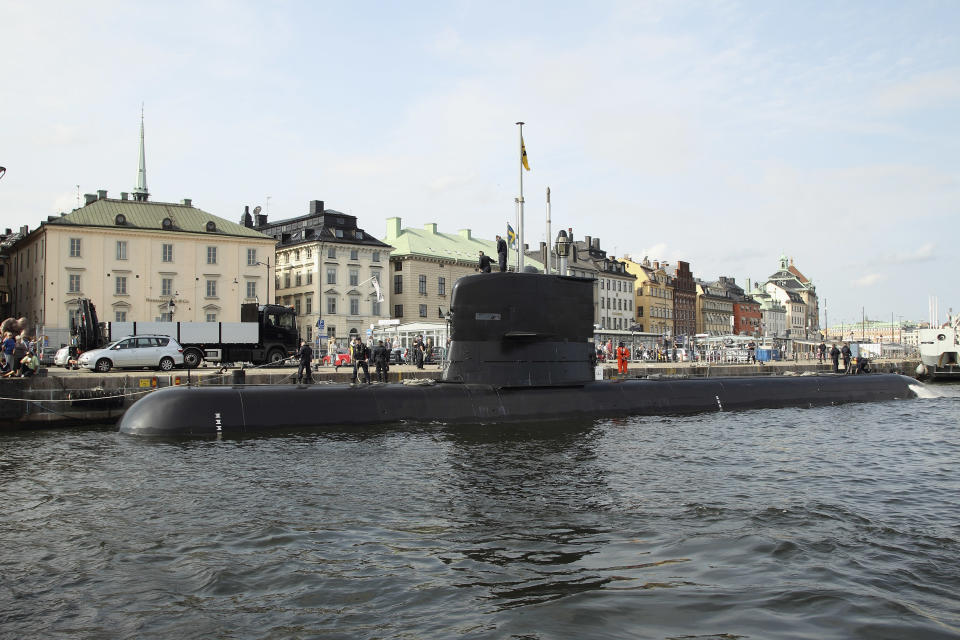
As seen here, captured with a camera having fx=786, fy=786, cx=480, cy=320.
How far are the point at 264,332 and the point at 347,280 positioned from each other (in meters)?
30.1

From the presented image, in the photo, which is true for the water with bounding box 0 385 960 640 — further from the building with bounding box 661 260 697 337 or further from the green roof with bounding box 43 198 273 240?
the building with bounding box 661 260 697 337

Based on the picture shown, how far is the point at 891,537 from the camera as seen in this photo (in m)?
9.14

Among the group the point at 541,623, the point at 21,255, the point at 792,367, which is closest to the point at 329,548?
the point at 541,623

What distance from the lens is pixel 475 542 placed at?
8.87 metres

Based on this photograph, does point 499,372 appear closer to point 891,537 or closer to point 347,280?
point 891,537

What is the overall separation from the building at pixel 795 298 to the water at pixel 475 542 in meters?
142

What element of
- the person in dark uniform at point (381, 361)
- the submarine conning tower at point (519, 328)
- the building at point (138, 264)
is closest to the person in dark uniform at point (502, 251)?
the submarine conning tower at point (519, 328)

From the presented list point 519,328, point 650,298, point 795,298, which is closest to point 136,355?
point 519,328

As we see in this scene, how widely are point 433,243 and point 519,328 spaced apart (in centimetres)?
6237

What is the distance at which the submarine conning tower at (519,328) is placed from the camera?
60.4ft

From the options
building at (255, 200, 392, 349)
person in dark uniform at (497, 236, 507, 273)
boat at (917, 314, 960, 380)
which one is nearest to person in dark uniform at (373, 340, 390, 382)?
person in dark uniform at (497, 236, 507, 273)

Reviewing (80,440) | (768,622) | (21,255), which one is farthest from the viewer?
(21,255)

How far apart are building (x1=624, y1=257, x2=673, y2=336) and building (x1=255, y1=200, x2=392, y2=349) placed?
4619 cm

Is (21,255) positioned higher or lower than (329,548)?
higher
